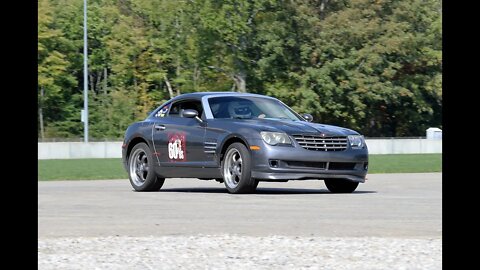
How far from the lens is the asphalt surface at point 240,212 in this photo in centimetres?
1109

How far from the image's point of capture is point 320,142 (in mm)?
17047

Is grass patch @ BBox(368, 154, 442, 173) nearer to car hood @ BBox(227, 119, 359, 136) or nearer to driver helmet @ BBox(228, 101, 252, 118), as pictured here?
driver helmet @ BBox(228, 101, 252, 118)

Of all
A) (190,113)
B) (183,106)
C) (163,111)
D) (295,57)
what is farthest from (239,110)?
(295,57)

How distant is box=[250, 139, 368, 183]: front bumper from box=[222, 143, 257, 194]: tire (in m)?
0.11

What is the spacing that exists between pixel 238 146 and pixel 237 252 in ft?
26.5

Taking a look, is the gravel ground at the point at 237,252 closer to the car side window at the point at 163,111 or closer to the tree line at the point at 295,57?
the car side window at the point at 163,111

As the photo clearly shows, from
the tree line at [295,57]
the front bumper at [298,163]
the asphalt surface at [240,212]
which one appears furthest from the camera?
the tree line at [295,57]

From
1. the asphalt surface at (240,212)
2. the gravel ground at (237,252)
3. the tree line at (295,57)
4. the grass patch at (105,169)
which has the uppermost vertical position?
the tree line at (295,57)

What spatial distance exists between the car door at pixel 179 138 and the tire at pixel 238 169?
592mm

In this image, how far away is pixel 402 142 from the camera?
55.3 meters

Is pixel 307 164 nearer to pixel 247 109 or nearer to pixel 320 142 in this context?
pixel 320 142

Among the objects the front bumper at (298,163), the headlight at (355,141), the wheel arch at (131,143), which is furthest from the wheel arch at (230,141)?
the wheel arch at (131,143)

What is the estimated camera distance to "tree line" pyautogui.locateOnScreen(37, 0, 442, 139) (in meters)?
65.6

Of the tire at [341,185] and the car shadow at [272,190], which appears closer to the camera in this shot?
the tire at [341,185]
